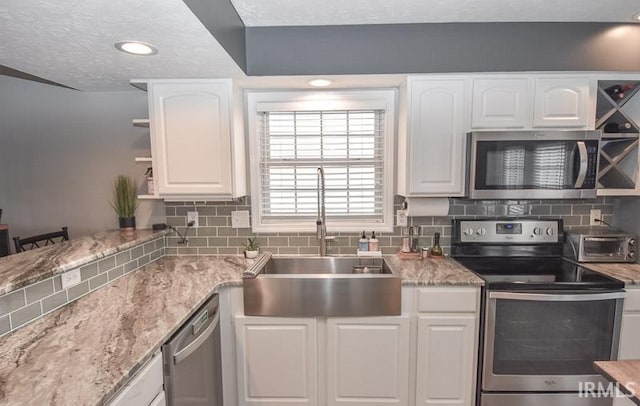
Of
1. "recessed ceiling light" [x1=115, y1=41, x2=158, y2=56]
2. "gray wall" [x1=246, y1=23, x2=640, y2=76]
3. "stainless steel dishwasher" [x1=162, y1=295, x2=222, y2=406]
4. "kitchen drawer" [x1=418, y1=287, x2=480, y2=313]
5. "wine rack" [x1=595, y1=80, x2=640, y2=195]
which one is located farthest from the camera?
"wine rack" [x1=595, y1=80, x2=640, y2=195]

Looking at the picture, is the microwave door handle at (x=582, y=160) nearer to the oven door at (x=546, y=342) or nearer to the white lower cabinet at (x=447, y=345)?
the oven door at (x=546, y=342)

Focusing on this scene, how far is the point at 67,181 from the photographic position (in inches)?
91.8

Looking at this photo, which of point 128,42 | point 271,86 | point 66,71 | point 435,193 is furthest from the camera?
point 271,86

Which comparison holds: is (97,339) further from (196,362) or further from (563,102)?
(563,102)

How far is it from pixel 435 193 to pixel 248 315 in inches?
54.5

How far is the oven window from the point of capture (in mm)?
1710

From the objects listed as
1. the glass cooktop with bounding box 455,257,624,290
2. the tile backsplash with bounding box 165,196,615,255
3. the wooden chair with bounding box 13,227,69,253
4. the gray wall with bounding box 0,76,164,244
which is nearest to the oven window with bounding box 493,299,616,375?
the glass cooktop with bounding box 455,257,624,290

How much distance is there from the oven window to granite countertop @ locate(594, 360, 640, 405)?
739mm

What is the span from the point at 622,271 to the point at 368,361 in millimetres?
1627

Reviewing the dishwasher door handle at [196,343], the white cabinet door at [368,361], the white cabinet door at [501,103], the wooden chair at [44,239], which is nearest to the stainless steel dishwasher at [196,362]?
the dishwasher door handle at [196,343]

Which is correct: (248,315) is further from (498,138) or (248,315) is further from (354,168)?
(498,138)

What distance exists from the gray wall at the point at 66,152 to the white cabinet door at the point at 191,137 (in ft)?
1.42

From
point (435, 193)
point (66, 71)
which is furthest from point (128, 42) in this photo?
point (435, 193)

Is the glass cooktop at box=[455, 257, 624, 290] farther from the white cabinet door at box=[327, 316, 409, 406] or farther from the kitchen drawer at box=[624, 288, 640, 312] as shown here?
the white cabinet door at box=[327, 316, 409, 406]
